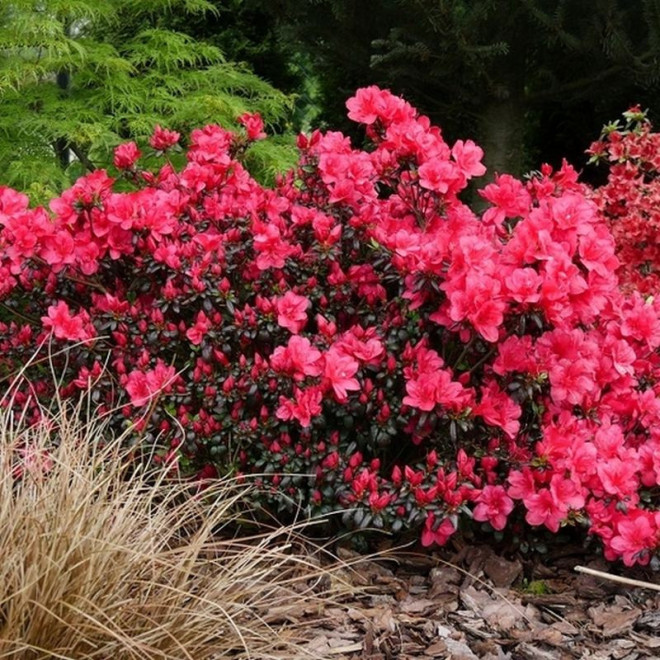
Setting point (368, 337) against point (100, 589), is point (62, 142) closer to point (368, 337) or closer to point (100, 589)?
point (368, 337)

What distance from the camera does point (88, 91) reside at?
529cm


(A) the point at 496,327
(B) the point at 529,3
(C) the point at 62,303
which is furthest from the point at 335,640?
(B) the point at 529,3

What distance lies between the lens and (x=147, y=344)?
2865 mm

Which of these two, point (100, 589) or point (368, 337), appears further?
Result: point (368, 337)

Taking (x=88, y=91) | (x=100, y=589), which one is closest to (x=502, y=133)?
(x=88, y=91)

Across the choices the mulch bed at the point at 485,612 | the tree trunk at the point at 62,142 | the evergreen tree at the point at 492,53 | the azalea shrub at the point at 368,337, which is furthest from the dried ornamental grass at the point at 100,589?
the evergreen tree at the point at 492,53

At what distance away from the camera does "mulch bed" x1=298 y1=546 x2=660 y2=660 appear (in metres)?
2.32

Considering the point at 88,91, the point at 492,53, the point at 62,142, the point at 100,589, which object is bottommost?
the point at 100,589

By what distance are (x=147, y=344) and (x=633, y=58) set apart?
366cm

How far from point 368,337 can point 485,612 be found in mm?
835

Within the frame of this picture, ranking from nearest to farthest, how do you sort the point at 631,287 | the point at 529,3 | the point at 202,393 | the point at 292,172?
the point at 202,393 → the point at 292,172 → the point at 631,287 → the point at 529,3

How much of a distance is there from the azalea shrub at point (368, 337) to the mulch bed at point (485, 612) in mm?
154

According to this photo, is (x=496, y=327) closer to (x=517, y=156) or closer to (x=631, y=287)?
(x=631, y=287)

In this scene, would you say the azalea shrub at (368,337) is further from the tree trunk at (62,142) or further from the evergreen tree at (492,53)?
the tree trunk at (62,142)
